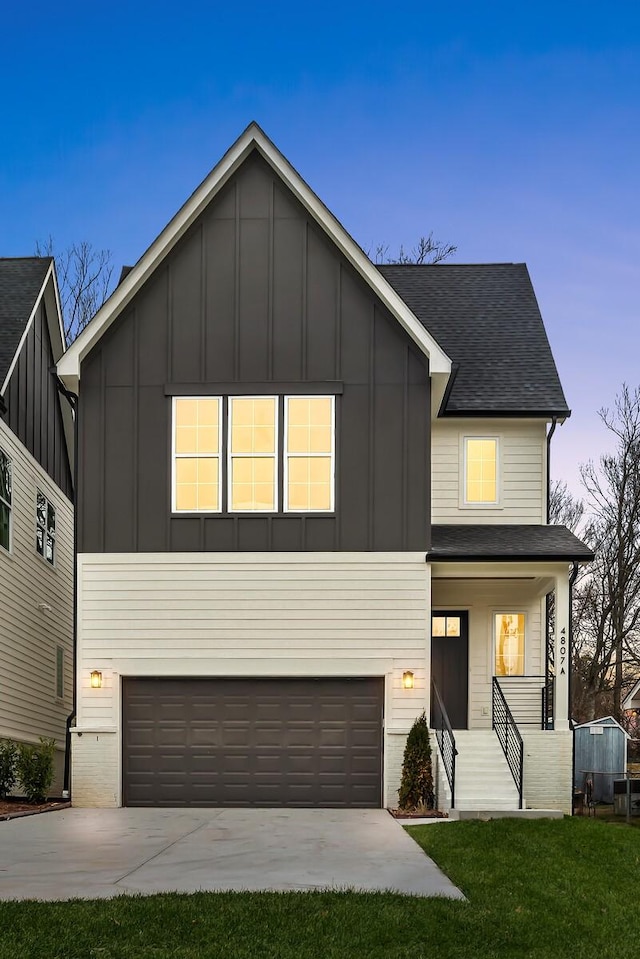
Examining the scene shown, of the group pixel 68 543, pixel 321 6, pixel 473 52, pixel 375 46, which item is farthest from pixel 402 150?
pixel 68 543

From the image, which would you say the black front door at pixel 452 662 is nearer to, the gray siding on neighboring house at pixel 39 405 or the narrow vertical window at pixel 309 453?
the narrow vertical window at pixel 309 453

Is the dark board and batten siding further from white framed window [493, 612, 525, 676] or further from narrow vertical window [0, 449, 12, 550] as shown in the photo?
white framed window [493, 612, 525, 676]

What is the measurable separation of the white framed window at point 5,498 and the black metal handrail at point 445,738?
775 cm

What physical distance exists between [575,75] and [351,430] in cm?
1913

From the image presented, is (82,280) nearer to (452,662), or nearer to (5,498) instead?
(5,498)

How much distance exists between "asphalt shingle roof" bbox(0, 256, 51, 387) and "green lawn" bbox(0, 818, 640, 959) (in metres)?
12.2

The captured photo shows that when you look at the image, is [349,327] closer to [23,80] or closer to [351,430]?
[351,430]

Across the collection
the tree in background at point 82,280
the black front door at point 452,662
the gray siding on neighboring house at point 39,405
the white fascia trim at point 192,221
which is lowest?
the black front door at point 452,662

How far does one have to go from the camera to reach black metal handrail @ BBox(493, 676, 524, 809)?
16.1 m

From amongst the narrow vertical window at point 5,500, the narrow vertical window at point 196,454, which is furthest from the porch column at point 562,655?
the narrow vertical window at point 5,500

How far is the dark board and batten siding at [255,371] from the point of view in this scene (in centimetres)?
1700

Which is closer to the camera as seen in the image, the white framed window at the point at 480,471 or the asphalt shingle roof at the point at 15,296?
the asphalt shingle roof at the point at 15,296

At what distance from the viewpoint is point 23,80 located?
4178cm

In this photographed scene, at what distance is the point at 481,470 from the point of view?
19.3 m
